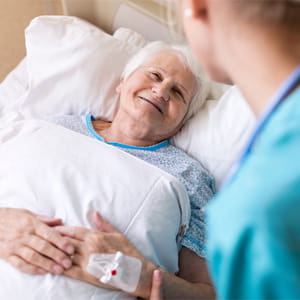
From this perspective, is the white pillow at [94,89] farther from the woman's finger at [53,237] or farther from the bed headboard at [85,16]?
the woman's finger at [53,237]

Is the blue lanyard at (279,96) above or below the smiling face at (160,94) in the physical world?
above

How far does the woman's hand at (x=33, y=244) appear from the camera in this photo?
987 millimetres

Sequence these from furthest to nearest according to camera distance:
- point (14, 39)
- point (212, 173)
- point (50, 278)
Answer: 1. point (14, 39)
2. point (212, 173)
3. point (50, 278)

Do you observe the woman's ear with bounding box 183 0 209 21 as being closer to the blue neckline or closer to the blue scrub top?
the blue scrub top

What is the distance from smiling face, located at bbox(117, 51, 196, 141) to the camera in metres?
1.36

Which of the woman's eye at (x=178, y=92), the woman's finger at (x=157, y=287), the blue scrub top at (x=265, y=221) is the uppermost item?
the blue scrub top at (x=265, y=221)

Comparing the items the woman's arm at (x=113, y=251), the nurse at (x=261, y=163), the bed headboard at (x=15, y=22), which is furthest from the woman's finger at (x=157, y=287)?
the bed headboard at (x=15, y=22)

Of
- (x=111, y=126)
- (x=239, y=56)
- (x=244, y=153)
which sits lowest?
(x=111, y=126)

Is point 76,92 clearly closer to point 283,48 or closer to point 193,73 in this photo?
point 193,73

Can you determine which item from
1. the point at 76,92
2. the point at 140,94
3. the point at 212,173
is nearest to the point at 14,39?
the point at 76,92

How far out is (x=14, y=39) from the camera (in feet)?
6.68

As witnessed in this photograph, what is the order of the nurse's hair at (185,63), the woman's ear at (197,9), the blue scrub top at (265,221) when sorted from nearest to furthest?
the blue scrub top at (265,221)
the woman's ear at (197,9)
the nurse's hair at (185,63)

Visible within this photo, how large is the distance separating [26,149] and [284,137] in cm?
95

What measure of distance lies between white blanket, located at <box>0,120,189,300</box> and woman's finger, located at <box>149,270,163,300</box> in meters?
0.08
